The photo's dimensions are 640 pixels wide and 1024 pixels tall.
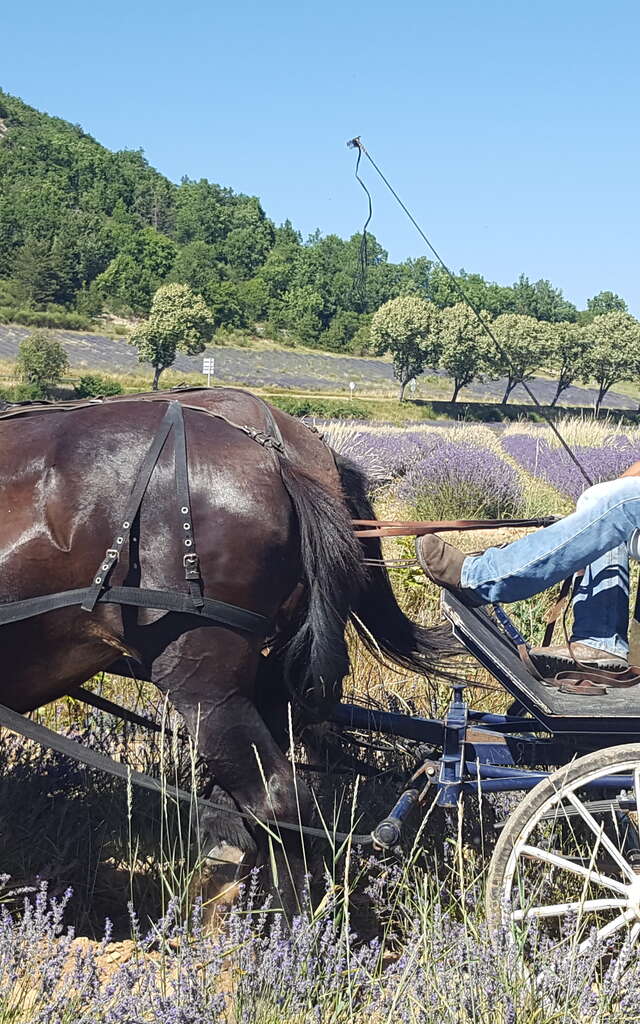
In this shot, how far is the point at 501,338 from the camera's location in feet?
203

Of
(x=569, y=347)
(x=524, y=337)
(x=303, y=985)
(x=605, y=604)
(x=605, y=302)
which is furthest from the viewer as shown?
(x=605, y=302)

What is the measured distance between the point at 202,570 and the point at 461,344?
64732mm

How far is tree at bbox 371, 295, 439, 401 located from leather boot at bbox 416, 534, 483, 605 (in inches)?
2453

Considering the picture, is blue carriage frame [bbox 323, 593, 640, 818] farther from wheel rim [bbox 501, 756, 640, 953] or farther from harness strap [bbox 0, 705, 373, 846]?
harness strap [bbox 0, 705, 373, 846]

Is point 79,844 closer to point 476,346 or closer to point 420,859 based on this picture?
point 420,859

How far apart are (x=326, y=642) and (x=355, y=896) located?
3.57ft

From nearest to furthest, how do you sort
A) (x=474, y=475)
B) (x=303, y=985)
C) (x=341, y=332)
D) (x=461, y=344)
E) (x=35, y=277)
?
(x=303, y=985), (x=474, y=475), (x=461, y=344), (x=341, y=332), (x=35, y=277)

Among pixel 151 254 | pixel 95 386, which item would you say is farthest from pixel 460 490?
pixel 151 254

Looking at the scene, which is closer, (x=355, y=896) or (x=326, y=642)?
(x=326, y=642)

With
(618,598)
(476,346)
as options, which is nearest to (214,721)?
(618,598)

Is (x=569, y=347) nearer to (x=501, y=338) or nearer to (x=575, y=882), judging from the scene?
(x=501, y=338)

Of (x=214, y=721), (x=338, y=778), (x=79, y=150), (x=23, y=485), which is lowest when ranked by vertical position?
(x=338, y=778)

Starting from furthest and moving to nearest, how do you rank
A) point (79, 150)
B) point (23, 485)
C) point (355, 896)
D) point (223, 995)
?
point (79, 150)
point (355, 896)
point (23, 485)
point (223, 995)

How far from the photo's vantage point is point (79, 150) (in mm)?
148125
